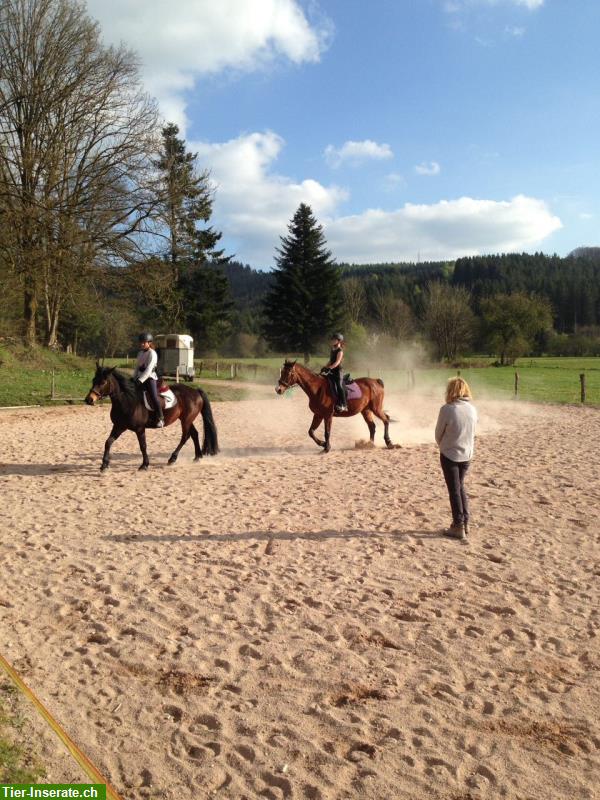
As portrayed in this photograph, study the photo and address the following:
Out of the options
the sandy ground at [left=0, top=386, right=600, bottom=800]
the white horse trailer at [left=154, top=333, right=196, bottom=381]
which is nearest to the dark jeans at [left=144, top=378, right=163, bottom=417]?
the sandy ground at [left=0, top=386, right=600, bottom=800]

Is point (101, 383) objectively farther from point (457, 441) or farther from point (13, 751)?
point (13, 751)

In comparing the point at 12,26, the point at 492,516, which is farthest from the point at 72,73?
the point at 492,516

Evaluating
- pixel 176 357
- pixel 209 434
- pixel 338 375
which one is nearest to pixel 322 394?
pixel 338 375

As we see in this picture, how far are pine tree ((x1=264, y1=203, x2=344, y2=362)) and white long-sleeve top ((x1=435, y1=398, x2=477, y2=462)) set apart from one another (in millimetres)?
40636

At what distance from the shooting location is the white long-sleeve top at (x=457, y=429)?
262 inches

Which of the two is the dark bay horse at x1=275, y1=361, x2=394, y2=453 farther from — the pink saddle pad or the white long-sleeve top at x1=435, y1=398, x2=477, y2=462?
the white long-sleeve top at x1=435, y1=398, x2=477, y2=462

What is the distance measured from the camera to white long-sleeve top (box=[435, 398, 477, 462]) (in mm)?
6664

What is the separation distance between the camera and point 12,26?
1029 inches

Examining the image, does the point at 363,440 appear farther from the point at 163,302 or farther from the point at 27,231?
the point at 27,231

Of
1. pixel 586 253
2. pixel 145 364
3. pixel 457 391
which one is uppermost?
pixel 586 253

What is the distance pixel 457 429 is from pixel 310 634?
315 centimetres

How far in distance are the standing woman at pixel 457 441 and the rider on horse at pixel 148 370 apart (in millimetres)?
5764

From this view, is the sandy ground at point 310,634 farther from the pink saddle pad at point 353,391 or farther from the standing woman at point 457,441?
the pink saddle pad at point 353,391

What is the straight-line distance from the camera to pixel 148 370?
34.3 ft
